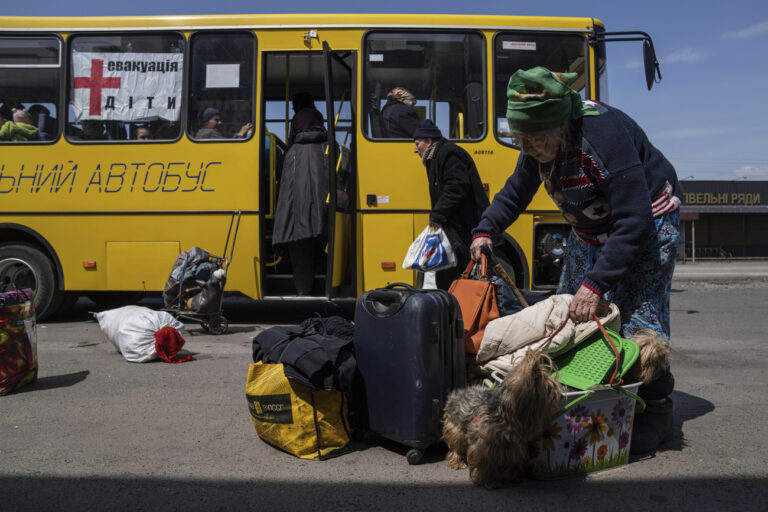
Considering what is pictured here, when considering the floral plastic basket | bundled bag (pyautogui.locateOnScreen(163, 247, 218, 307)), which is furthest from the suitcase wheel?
bundled bag (pyautogui.locateOnScreen(163, 247, 218, 307))

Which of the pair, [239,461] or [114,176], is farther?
[114,176]

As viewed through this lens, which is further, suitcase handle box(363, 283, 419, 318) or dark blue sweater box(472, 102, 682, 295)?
suitcase handle box(363, 283, 419, 318)

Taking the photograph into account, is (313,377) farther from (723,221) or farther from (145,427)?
(723,221)

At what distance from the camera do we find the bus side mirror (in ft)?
21.5

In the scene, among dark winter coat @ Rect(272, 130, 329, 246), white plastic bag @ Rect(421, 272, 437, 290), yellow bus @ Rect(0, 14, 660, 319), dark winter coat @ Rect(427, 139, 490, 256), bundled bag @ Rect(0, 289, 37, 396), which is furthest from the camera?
yellow bus @ Rect(0, 14, 660, 319)

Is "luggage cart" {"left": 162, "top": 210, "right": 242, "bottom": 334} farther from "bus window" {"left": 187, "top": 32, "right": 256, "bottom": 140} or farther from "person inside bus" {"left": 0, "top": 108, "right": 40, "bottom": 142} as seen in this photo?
"person inside bus" {"left": 0, "top": 108, "right": 40, "bottom": 142}

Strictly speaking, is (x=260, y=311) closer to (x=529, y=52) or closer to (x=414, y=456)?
(x=529, y=52)

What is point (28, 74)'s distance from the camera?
7164mm

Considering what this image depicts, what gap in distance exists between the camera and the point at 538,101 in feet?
8.81

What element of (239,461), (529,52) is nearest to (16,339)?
(239,461)

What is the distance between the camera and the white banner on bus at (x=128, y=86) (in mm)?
7082

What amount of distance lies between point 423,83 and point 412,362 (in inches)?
190

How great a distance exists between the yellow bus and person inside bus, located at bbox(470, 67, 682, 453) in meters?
3.69

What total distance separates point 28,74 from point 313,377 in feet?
20.4
